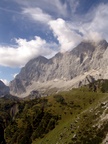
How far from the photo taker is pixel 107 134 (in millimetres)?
125125

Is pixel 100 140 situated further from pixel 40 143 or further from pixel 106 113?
pixel 40 143

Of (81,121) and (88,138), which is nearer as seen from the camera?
(88,138)

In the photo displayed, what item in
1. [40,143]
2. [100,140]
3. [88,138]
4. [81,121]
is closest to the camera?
[100,140]

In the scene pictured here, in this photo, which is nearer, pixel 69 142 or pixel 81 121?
pixel 69 142

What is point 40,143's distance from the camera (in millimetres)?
185250

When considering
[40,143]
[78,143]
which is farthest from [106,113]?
[40,143]

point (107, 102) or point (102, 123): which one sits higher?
point (107, 102)

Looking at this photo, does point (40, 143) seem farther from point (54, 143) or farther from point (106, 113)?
point (106, 113)

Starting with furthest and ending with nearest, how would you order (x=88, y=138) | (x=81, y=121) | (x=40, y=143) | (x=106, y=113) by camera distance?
(x=40, y=143) → (x=81, y=121) → (x=106, y=113) → (x=88, y=138)

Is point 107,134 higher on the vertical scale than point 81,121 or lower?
lower

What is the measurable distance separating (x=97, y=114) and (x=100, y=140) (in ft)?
122

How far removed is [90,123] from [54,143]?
25514mm

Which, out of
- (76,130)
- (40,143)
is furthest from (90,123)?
(40,143)

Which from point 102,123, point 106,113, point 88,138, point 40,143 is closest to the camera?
point 88,138
